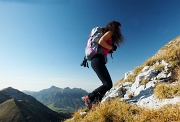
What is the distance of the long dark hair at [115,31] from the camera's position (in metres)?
5.95

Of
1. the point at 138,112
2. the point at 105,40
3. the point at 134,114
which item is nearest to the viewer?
the point at 134,114

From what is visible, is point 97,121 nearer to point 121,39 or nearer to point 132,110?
point 132,110

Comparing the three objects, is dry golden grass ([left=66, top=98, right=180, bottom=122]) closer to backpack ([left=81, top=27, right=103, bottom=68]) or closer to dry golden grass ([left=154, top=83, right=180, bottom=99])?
dry golden grass ([left=154, top=83, right=180, bottom=99])

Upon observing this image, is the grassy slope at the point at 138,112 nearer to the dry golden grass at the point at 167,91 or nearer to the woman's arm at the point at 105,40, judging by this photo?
the dry golden grass at the point at 167,91

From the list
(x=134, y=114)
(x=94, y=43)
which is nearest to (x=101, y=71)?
(x=94, y=43)

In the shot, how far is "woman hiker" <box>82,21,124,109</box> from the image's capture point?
5616 mm

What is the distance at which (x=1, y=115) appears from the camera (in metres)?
190

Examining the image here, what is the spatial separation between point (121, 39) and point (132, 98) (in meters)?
2.86

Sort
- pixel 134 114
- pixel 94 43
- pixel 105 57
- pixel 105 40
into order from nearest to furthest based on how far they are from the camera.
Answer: pixel 134 114 → pixel 105 40 → pixel 94 43 → pixel 105 57

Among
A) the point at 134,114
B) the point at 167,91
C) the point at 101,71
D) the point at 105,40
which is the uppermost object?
the point at 105,40

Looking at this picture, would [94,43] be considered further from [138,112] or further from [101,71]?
[138,112]

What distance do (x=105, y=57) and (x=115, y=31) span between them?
3.62ft

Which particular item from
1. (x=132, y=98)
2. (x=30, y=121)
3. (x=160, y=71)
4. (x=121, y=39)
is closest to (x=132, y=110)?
(x=132, y=98)

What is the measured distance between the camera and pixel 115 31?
5.96 meters
